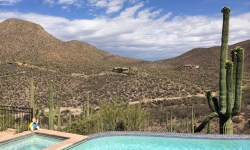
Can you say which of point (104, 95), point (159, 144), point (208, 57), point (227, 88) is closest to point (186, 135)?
point (159, 144)

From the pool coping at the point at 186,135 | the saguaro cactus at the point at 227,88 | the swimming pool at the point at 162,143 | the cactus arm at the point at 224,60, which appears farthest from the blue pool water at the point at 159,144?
the cactus arm at the point at 224,60

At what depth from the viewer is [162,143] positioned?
10.4m

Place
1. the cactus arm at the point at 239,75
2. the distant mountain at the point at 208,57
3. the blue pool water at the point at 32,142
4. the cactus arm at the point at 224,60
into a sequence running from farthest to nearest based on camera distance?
the distant mountain at the point at 208,57
the cactus arm at the point at 224,60
the cactus arm at the point at 239,75
the blue pool water at the point at 32,142

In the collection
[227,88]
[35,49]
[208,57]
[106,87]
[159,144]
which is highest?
[35,49]

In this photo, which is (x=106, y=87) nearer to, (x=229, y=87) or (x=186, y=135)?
(x=186, y=135)

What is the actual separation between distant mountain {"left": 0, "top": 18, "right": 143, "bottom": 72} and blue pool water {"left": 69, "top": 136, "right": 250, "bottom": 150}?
40.2 metres

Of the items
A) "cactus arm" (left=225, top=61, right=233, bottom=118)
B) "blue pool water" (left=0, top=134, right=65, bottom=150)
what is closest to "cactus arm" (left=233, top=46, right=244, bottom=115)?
"cactus arm" (left=225, top=61, right=233, bottom=118)

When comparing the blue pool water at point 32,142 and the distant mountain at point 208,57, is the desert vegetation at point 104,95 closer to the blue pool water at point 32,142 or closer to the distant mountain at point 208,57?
the distant mountain at point 208,57

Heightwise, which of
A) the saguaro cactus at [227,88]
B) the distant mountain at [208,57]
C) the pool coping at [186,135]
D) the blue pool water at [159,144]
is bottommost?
the blue pool water at [159,144]

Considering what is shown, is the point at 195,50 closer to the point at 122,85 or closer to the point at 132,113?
the point at 122,85

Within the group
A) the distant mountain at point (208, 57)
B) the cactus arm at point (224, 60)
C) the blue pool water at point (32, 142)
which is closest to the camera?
the blue pool water at point (32, 142)

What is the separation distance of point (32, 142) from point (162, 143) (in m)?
5.47

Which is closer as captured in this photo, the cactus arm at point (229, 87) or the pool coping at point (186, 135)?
the cactus arm at point (229, 87)

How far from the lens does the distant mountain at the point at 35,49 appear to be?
56.7 m
